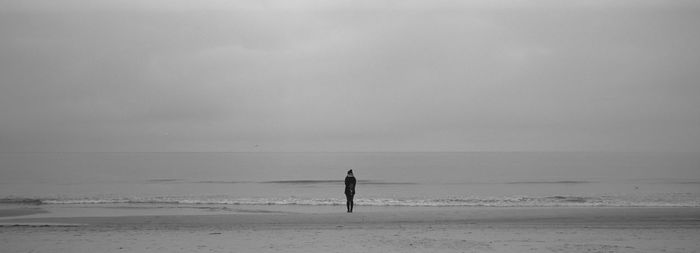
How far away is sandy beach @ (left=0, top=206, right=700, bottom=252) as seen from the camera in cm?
1473

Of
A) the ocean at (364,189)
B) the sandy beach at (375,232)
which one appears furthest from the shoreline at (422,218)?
the ocean at (364,189)

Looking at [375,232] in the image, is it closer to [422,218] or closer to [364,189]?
[422,218]

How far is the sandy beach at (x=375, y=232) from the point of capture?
14727mm

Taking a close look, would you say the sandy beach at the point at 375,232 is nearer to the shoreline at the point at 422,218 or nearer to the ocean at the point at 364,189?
the shoreline at the point at 422,218

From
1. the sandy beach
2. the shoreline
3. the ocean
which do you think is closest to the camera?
the sandy beach

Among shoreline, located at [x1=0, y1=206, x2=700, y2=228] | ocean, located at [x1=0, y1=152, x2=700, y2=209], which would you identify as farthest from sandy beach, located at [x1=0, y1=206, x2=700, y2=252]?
ocean, located at [x1=0, y1=152, x2=700, y2=209]

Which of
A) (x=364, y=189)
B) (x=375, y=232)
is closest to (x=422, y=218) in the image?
(x=375, y=232)

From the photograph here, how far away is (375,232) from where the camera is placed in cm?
1766

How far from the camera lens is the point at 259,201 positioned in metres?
33.0

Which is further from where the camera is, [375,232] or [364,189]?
[364,189]

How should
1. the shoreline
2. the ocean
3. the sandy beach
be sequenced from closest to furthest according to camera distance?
1. the sandy beach
2. the shoreline
3. the ocean

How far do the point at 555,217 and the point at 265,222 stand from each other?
34.7ft

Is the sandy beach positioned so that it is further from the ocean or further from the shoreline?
the ocean

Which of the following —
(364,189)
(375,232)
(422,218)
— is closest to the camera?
(375,232)
